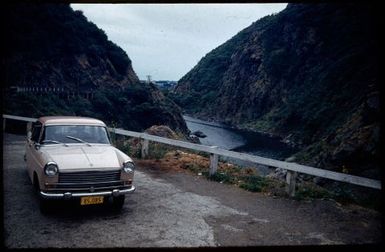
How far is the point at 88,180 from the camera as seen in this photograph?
6.62 m

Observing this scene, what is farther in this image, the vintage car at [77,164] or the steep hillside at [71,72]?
the steep hillside at [71,72]

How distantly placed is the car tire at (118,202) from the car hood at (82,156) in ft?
2.46

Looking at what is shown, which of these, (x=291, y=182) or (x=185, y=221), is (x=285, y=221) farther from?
(x=185, y=221)

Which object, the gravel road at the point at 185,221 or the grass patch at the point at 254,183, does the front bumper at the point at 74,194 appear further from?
the grass patch at the point at 254,183

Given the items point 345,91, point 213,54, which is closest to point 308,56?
point 345,91

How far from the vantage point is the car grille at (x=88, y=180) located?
6.48m

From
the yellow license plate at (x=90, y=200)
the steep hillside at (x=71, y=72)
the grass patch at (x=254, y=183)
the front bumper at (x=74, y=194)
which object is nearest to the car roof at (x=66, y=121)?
the front bumper at (x=74, y=194)

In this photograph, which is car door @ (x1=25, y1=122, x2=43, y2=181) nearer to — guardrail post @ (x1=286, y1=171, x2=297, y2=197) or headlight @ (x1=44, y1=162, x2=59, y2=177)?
headlight @ (x1=44, y1=162, x2=59, y2=177)

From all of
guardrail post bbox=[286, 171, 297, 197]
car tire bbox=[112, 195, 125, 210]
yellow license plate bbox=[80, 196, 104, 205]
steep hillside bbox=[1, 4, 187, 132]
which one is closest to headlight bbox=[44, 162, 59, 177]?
yellow license plate bbox=[80, 196, 104, 205]

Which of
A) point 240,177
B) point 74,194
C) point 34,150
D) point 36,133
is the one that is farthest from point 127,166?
point 240,177

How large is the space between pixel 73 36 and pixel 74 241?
5683 centimetres

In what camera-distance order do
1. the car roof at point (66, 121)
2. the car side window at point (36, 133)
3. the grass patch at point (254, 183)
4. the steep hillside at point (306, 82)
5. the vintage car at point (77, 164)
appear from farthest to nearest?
the steep hillside at point (306, 82), the grass patch at point (254, 183), the car side window at point (36, 133), the car roof at point (66, 121), the vintage car at point (77, 164)

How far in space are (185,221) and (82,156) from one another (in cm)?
236

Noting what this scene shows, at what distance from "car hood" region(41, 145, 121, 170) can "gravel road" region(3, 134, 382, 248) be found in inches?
39.7
